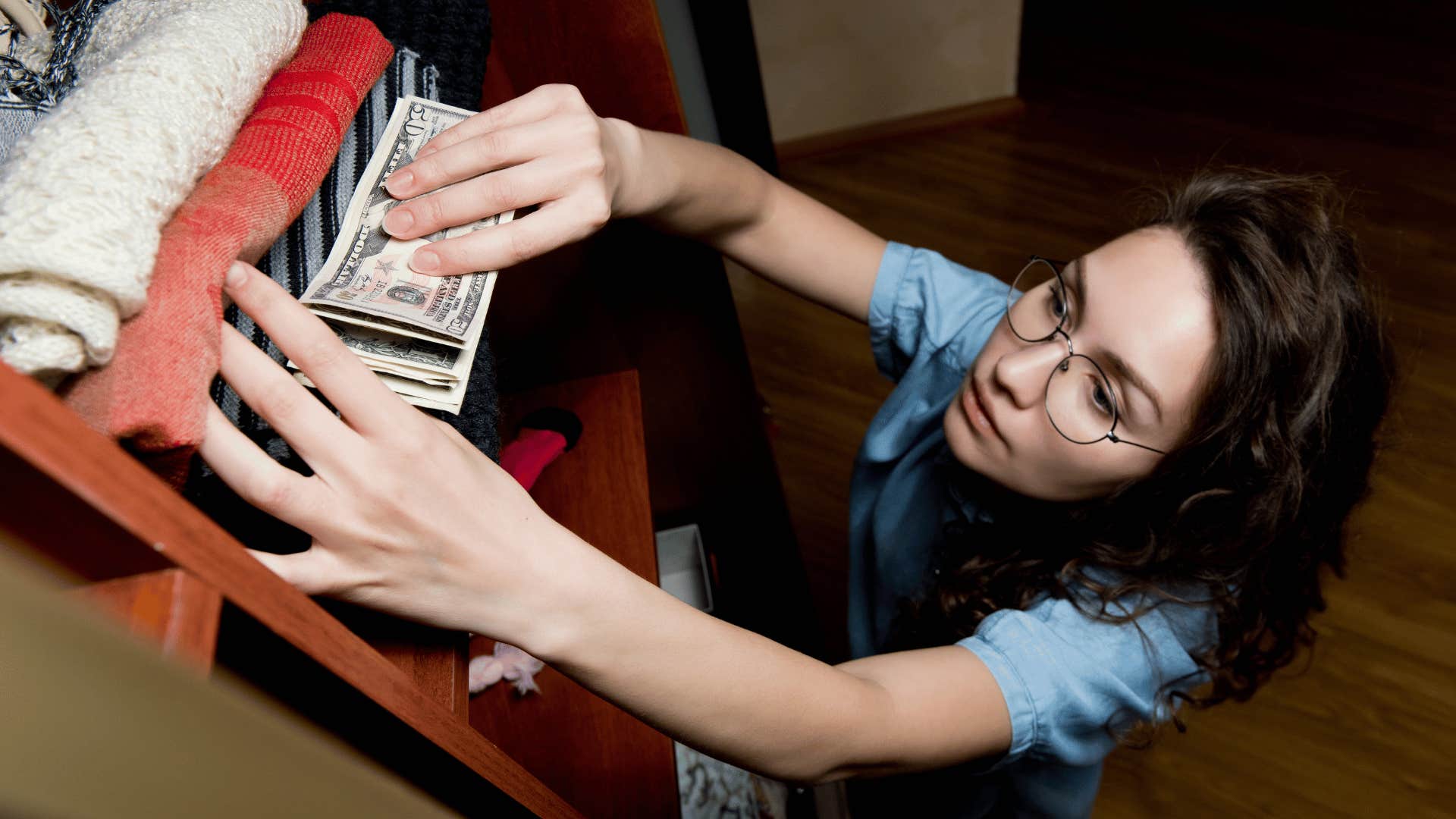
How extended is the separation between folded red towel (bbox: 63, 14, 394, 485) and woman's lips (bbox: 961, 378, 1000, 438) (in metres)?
0.69

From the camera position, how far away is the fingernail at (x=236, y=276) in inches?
18.7

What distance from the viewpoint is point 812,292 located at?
123cm

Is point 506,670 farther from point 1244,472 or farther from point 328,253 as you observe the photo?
point 1244,472

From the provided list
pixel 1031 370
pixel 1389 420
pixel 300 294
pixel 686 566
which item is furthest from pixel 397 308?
pixel 1389 420

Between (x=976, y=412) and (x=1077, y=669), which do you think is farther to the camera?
(x=976, y=412)

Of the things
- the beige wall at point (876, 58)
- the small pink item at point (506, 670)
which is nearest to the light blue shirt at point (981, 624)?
the small pink item at point (506, 670)

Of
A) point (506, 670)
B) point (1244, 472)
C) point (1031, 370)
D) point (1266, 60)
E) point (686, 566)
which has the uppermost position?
point (1031, 370)

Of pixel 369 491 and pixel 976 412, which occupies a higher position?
pixel 369 491

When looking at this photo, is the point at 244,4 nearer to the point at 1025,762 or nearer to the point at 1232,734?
the point at 1025,762

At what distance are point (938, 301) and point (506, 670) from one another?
70cm

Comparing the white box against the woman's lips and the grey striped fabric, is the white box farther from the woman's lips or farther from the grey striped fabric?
the grey striped fabric

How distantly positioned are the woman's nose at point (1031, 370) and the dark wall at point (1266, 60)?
7.92 ft

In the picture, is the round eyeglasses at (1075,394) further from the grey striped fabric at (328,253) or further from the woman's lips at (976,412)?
the grey striped fabric at (328,253)

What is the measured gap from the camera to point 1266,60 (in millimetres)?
3064
